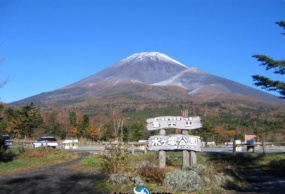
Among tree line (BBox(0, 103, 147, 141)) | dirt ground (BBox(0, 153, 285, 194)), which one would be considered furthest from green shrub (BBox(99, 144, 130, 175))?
tree line (BBox(0, 103, 147, 141))

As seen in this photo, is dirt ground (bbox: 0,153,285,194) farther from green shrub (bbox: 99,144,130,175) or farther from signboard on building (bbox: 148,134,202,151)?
signboard on building (bbox: 148,134,202,151)

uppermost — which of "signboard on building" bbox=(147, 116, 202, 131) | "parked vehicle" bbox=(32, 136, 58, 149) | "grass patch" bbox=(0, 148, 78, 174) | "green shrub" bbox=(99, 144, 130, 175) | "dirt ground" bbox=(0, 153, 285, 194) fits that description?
"signboard on building" bbox=(147, 116, 202, 131)

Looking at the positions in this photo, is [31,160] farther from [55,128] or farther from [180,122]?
[55,128]

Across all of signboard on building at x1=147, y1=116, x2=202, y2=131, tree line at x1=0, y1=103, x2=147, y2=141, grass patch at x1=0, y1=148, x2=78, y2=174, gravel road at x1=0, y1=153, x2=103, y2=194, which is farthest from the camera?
tree line at x1=0, y1=103, x2=147, y2=141

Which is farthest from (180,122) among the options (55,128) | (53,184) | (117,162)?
(55,128)

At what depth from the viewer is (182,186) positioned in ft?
32.0

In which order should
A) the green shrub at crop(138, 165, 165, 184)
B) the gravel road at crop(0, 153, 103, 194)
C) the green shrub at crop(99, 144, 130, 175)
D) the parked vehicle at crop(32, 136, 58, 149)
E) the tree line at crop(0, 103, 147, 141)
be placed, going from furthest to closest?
the tree line at crop(0, 103, 147, 141), the parked vehicle at crop(32, 136, 58, 149), the green shrub at crop(99, 144, 130, 175), the green shrub at crop(138, 165, 165, 184), the gravel road at crop(0, 153, 103, 194)

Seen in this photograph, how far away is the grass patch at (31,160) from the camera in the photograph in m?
17.0

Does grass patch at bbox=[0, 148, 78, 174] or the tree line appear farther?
the tree line

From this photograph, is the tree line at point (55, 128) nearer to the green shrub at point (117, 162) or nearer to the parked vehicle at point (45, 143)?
the parked vehicle at point (45, 143)

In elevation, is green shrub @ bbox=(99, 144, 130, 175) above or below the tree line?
below

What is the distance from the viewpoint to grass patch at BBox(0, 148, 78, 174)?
16959 mm

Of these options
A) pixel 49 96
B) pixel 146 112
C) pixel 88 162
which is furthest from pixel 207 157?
pixel 49 96

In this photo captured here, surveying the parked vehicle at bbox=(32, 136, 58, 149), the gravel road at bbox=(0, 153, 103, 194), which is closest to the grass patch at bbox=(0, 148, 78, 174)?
the gravel road at bbox=(0, 153, 103, 194)
